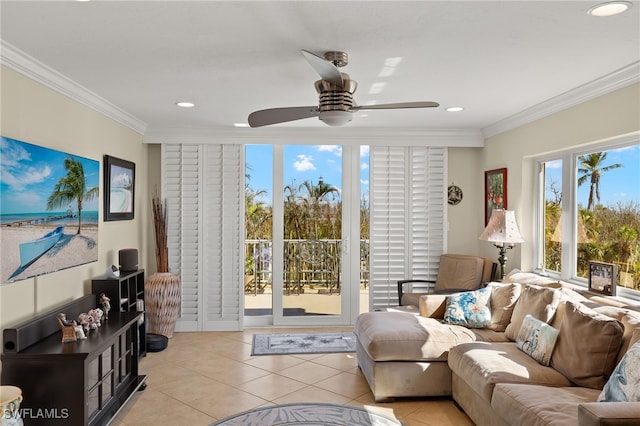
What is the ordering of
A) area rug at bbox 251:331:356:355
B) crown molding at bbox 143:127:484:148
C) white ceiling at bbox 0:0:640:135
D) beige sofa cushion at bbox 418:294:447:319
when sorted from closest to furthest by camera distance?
white ceiling at bbox 0:0:640:135 < beige sofa cushion at bbox 418:294:447:319 < area rug at bbox 251:331:356:355 < crown molding at bbox 143:127:484:148

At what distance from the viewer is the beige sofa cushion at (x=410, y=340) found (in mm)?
3627

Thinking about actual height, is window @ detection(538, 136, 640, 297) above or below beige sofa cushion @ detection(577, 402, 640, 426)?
above

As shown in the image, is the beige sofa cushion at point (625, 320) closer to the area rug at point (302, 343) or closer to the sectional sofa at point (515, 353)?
the sectional sofa at point (515, 353)

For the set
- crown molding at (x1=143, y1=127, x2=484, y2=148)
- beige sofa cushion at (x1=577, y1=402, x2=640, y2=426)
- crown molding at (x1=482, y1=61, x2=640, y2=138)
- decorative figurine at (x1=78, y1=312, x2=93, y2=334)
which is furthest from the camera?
crown molding at (x1=143, y1=127, x2=484, y2=148)

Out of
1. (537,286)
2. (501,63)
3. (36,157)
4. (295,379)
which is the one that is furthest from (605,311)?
(36,157)

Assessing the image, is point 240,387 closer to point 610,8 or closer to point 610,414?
point 610,414

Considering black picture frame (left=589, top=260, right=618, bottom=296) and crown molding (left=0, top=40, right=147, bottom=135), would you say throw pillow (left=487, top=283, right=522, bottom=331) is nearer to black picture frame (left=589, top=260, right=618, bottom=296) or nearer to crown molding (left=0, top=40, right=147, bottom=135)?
black picture frame (left=589, top=260, right=618, bottom=296)

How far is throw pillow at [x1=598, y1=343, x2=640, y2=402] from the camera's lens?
2254 millimetres

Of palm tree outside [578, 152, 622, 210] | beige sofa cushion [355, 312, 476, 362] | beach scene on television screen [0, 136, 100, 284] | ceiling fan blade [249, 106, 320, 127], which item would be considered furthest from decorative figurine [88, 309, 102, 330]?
palm tree outside [578, 152, 622, 210]

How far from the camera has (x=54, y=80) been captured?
3.39 m

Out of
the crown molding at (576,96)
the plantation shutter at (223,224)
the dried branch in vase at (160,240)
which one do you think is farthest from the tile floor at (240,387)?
the crown molding at (576,96)

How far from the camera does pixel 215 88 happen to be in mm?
3807

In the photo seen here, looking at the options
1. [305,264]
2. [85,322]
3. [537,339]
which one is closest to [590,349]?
[537,339]

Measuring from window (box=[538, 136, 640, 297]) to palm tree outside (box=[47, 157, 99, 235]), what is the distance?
14.0ft
